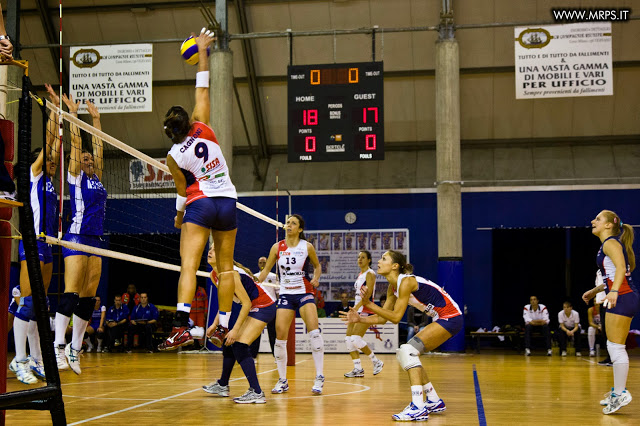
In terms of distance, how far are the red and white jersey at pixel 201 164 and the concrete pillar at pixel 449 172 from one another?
11.7m

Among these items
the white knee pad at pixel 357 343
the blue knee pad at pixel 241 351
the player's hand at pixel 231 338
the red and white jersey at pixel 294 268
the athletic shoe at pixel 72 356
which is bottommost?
the white knee pad at pixel 357 343

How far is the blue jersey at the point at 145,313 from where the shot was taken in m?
17.1

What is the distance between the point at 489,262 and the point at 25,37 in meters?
13.7

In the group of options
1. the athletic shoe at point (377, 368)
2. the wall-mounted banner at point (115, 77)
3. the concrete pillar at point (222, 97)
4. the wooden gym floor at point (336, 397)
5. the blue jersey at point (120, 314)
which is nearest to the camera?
the wooden gym floor at point (336, 397)

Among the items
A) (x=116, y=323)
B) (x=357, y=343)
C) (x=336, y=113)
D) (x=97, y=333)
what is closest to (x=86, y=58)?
(x=336, y=113)

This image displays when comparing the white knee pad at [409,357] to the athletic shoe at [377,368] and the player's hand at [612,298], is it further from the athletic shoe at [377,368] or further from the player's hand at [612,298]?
the athletic shoe at [377,368]

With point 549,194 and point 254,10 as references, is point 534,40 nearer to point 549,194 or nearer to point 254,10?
point 549,194

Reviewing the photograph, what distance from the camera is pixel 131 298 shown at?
18.0m

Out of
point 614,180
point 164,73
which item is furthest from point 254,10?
point 614,180

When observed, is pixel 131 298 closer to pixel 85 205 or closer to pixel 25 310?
pixel 25 310

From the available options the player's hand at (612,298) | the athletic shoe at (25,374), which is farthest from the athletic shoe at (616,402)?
the athletic shoe at (25,374)

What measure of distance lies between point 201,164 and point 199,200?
0.25 m

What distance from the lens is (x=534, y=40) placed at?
48.8 feet

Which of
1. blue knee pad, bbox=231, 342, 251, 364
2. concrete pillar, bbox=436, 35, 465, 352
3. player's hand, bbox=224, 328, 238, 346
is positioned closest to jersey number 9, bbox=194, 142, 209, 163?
player's hand, bbox=224, 328, 238, 346
